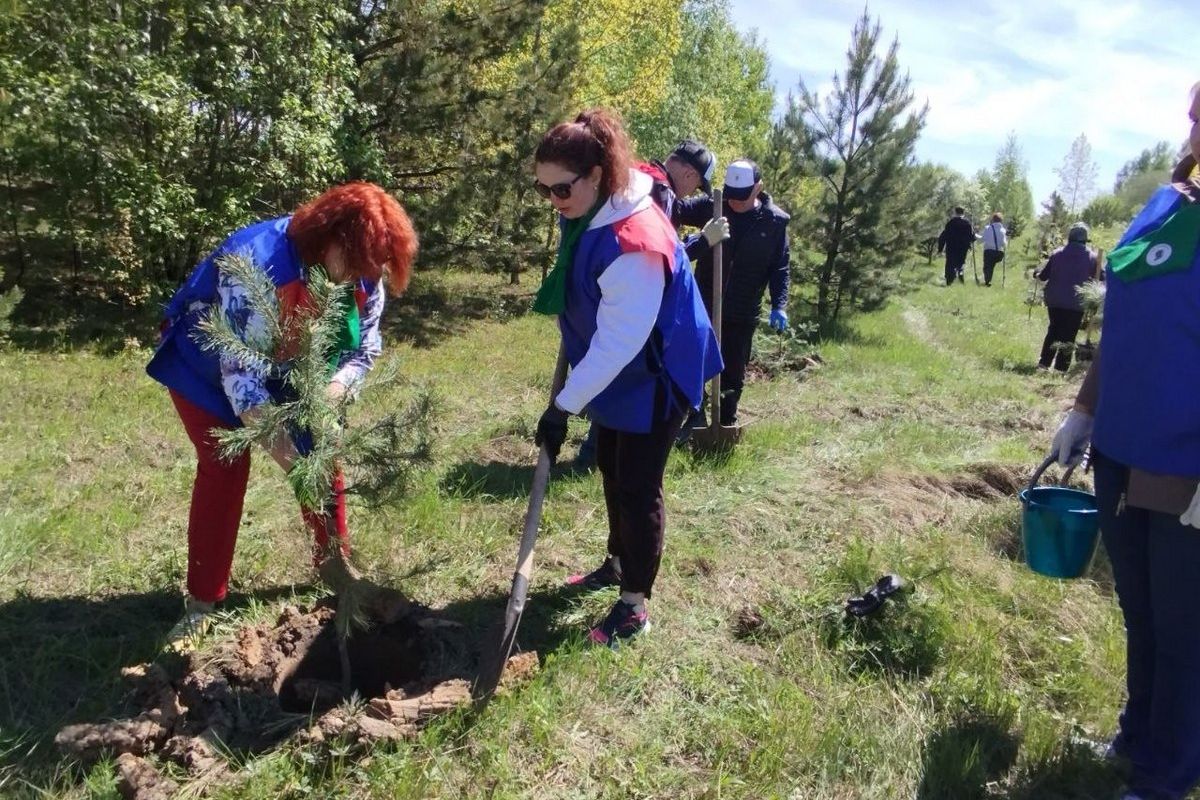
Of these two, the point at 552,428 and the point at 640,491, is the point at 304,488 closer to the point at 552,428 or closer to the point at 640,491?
the point at 552,428

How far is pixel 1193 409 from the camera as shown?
1998mm

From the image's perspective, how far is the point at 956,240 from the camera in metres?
19.0

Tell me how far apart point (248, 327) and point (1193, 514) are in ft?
7.87

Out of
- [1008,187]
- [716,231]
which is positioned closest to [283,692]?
[716,231]

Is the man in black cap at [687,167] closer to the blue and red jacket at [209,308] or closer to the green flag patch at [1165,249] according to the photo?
the blue and red jacket at [209,308]

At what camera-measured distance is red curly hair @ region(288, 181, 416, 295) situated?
2408mm

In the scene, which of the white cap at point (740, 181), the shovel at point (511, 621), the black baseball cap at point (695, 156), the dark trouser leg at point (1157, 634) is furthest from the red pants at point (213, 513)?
the white cap at point (740, 181)

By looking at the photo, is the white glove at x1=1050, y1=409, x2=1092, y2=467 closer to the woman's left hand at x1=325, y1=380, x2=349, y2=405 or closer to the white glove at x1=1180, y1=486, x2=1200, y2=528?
the white glove at x1=1180, y1=486, x2=1200, y2=528

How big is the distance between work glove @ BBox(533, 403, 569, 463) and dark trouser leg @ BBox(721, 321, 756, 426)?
9.26ft

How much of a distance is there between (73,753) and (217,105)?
5.87 metres

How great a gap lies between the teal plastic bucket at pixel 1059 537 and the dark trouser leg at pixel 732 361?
2.83m

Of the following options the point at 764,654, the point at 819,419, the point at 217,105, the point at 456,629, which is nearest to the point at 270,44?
the point at 217,105

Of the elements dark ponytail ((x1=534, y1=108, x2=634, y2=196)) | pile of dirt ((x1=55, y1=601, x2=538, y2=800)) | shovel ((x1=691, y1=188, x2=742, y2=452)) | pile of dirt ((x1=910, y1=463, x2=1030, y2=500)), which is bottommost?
pile of dirt ((x1=55, y1=601, x2=538, y2=800))

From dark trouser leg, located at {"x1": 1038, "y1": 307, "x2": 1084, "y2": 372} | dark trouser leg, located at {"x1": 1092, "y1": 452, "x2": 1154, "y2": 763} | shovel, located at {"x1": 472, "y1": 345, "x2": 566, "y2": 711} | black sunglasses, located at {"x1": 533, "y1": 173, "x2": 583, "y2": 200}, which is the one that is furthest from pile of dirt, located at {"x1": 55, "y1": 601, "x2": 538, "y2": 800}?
dark trouser leg, located at {"x1": 1038, "y1": 307, "x2": 1084, "y2": 372}
